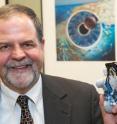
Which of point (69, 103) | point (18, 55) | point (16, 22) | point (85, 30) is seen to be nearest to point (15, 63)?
point (18, 55)

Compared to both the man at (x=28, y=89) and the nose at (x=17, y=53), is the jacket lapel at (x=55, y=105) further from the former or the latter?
the nose at (x=17, y=53)

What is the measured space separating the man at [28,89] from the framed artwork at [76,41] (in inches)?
19.5

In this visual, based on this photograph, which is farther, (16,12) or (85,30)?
(85,30)

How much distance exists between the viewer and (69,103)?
45.9 inches

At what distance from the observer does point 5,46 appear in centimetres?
107

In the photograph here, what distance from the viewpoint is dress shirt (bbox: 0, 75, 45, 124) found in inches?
42.9

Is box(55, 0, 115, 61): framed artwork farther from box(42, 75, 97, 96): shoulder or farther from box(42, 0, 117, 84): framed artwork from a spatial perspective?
box(42, 75, 97, 96): shoulder

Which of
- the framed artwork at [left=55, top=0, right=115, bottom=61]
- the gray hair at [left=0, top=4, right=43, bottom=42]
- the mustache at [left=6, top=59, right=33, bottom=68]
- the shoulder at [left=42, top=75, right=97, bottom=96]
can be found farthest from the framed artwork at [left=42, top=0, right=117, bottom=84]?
the mustache at [left=6, top=59, right=33, bottom=68]

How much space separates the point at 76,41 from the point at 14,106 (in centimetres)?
71

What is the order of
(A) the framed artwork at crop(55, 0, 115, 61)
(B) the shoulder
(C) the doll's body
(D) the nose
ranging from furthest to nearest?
(A) the framed artwork at crop(55, 0, 115, 61), (B) the shoulder, (D) the nose, (C) the doll's body

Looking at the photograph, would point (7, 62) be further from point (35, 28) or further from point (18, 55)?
point (35, 28)

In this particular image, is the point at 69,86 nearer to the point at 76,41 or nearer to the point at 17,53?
the point at 17,53

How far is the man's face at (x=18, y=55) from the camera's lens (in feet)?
3.49

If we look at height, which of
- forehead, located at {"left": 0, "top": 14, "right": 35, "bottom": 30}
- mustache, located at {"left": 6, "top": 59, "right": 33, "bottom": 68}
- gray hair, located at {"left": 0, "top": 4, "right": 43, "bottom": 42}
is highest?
gray hair, located at {"left": 0, "top": 4, "right": 43, "bottom": 42}
